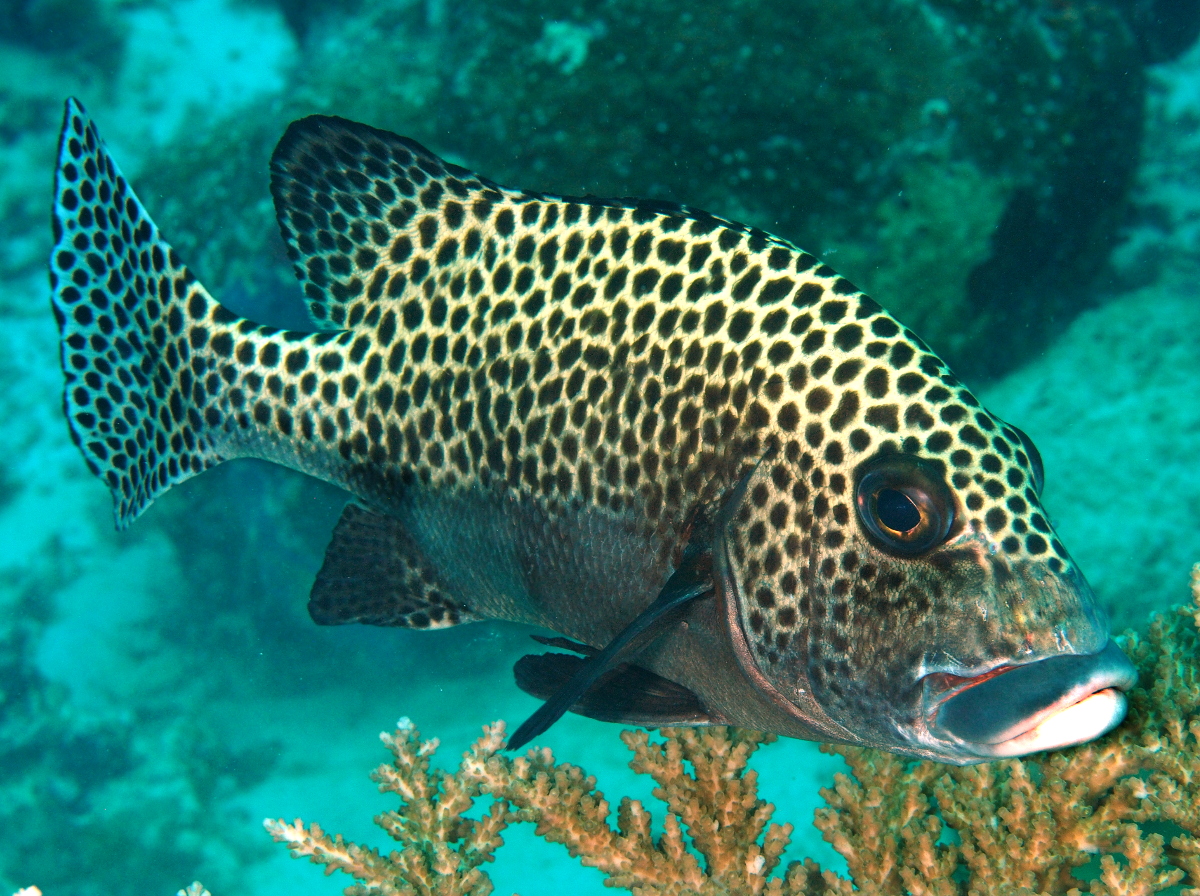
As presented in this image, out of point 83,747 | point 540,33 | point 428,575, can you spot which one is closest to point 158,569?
point 83,747

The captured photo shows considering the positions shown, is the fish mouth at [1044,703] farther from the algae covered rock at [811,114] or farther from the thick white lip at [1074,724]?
the algae covered rock at [811,114]

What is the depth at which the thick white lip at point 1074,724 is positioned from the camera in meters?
1.53

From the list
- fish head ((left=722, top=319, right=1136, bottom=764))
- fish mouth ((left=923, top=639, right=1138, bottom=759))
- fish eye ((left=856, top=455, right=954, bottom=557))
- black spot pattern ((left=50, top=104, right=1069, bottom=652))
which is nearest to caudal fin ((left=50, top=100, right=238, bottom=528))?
black spot pattern ((left=50, top=104, right=1069, bottom=652))

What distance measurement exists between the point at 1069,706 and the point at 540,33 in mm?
6603

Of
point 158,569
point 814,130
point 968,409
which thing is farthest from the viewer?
A: point 158,569

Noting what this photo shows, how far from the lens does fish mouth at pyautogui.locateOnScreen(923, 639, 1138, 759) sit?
1.53m

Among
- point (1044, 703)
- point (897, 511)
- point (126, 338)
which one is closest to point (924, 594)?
point (897, 511)

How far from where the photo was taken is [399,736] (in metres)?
3.30

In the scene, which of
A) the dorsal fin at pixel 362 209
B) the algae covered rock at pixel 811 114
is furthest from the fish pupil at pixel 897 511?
the algae covered rock at pixel 811 114

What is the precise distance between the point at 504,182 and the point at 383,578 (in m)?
4.50

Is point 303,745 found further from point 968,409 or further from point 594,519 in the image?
point 968,409

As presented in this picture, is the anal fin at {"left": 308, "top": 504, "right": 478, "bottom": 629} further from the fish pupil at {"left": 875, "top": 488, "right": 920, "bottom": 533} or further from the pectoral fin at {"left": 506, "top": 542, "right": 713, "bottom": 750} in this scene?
the fish pupil at {"left": 875, "top": 488, "right": 920, "bottom": 533}

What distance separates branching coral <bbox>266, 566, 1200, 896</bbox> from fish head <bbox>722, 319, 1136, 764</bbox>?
129 cm

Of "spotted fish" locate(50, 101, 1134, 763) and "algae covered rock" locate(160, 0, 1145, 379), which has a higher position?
"algae covered rock" locate(160, 0, 1145, 379)
